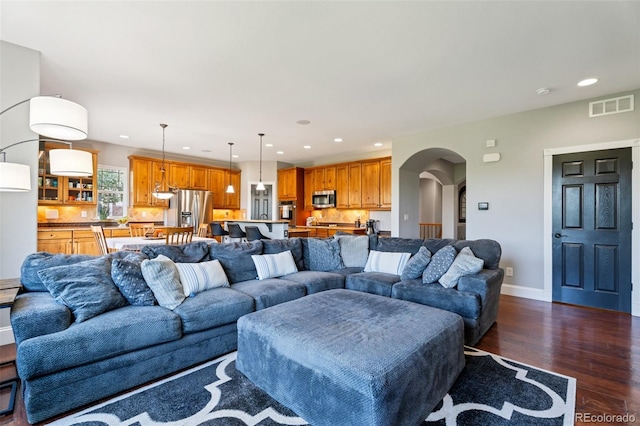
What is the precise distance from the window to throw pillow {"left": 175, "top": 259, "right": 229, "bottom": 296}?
5037mm

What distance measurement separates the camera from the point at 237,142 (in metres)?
6.61

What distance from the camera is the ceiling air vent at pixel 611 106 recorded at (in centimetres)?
372

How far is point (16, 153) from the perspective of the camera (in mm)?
2805

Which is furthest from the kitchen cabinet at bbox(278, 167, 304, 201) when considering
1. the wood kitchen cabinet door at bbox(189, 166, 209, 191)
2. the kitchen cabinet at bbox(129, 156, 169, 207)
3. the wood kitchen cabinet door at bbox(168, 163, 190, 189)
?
the kitchen cabinet at bbox(129, 156, 169, 207)

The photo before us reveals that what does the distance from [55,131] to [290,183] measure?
6563 millimetres

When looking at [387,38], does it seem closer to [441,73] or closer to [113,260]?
[441,73]

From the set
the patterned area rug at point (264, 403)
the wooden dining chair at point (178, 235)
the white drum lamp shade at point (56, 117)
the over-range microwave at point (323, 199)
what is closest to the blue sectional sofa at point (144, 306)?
the patterned area rug at point (264, 403)

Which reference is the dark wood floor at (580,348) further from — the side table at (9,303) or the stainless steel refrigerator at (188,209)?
the stainless steel refrigerator at (188,209)

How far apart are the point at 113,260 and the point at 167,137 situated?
435cm

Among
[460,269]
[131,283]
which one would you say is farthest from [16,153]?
[460,269]

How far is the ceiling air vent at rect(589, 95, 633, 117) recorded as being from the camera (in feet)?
12.2

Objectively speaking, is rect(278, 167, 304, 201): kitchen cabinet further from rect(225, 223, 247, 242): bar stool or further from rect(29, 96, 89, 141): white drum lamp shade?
rect(29, 96, 89, 141): white drum lamp shade

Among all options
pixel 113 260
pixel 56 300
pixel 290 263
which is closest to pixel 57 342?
pixel 56 300

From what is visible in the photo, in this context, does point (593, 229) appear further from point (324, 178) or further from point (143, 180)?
point (143, 180)
